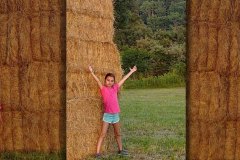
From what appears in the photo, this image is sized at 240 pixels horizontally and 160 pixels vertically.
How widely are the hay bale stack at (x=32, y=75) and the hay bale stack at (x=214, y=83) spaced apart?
6.67 feet

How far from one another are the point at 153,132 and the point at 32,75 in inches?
135

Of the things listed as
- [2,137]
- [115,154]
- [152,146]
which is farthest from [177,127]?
[2,137]

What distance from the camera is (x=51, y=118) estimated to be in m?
8.19

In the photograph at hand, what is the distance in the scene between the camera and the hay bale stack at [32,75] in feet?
26.9

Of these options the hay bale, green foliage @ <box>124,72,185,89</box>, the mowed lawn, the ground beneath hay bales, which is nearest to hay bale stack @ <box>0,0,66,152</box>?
the hay bale

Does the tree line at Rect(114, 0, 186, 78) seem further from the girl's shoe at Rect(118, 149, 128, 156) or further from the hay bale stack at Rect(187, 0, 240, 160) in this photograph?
the hay bale stack at Rect(187, 0, 240, 160)

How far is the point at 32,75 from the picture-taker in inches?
325

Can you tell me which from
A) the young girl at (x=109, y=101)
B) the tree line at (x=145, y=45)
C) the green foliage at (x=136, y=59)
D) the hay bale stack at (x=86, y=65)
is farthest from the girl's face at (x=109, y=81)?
the green foliage at (x=136, y=59)

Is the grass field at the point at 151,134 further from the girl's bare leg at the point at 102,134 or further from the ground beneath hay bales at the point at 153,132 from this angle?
the girl's bare leg at the point at 102,134

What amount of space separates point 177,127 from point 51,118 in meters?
4.28

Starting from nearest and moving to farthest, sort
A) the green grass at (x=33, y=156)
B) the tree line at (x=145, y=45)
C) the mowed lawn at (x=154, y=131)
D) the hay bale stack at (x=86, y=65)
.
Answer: the hay bale stack at (x=86, y=65)
the green grass at (x=33, y=156)
the mowed lawn at (x=154, y=131)
the tree line at (x=145, y=45)

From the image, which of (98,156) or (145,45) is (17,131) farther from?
(145,45)

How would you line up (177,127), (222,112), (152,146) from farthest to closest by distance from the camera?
(177,127) → (152,146) → (222,112)

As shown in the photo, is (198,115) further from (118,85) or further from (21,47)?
(21,47)
